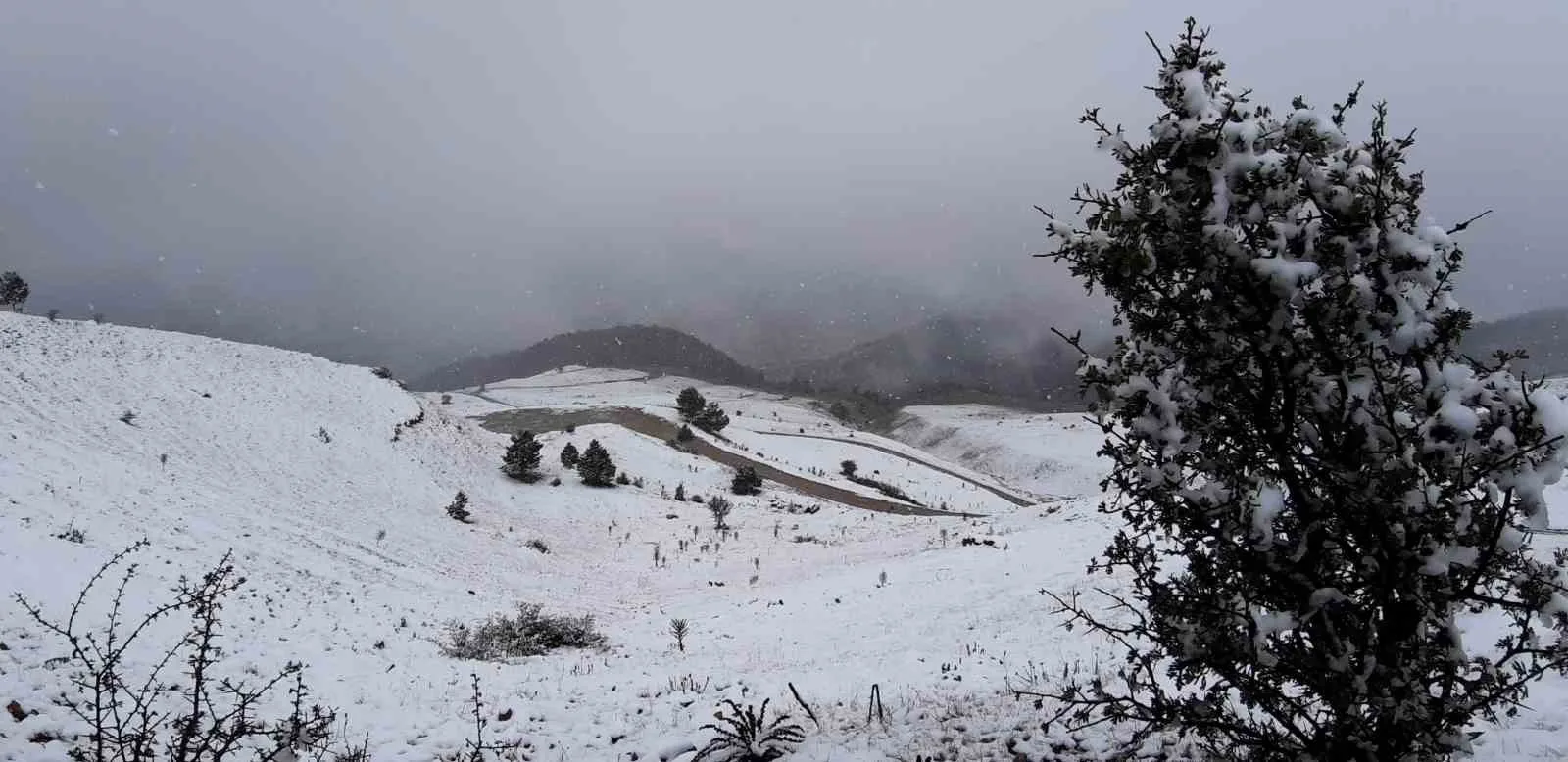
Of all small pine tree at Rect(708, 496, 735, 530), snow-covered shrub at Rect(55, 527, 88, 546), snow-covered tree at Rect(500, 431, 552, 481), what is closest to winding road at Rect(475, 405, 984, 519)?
small pine tree at Rect(708, 496, 735, 530)

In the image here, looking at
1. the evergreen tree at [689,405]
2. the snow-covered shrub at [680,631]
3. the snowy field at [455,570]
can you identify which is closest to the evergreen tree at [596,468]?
the snowy field at [455,570]

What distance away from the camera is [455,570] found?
18.3m

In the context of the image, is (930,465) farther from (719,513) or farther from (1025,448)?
(719,513)

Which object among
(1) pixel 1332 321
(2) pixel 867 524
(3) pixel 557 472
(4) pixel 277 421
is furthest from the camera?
(3) pixel 557 472

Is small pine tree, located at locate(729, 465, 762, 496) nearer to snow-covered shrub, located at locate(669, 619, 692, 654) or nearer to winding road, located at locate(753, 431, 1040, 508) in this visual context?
winding road, located at locate(753, 431, 1040, 508)

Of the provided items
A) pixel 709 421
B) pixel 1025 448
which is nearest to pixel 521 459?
pixel 709 421

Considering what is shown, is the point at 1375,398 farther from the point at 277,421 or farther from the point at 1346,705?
the point at 277,421

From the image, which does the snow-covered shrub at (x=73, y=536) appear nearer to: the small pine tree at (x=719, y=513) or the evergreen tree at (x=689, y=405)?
the small pine tree at (x=719, y=513)

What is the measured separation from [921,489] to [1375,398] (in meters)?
42.9

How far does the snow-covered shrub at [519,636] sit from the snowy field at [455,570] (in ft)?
1.60

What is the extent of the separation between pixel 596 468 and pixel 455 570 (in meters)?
13.5

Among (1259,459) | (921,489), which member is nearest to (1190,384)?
(1259,459)

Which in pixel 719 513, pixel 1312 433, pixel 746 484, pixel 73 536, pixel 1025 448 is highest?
pixel 1025 448

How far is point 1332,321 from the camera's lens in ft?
12.2
